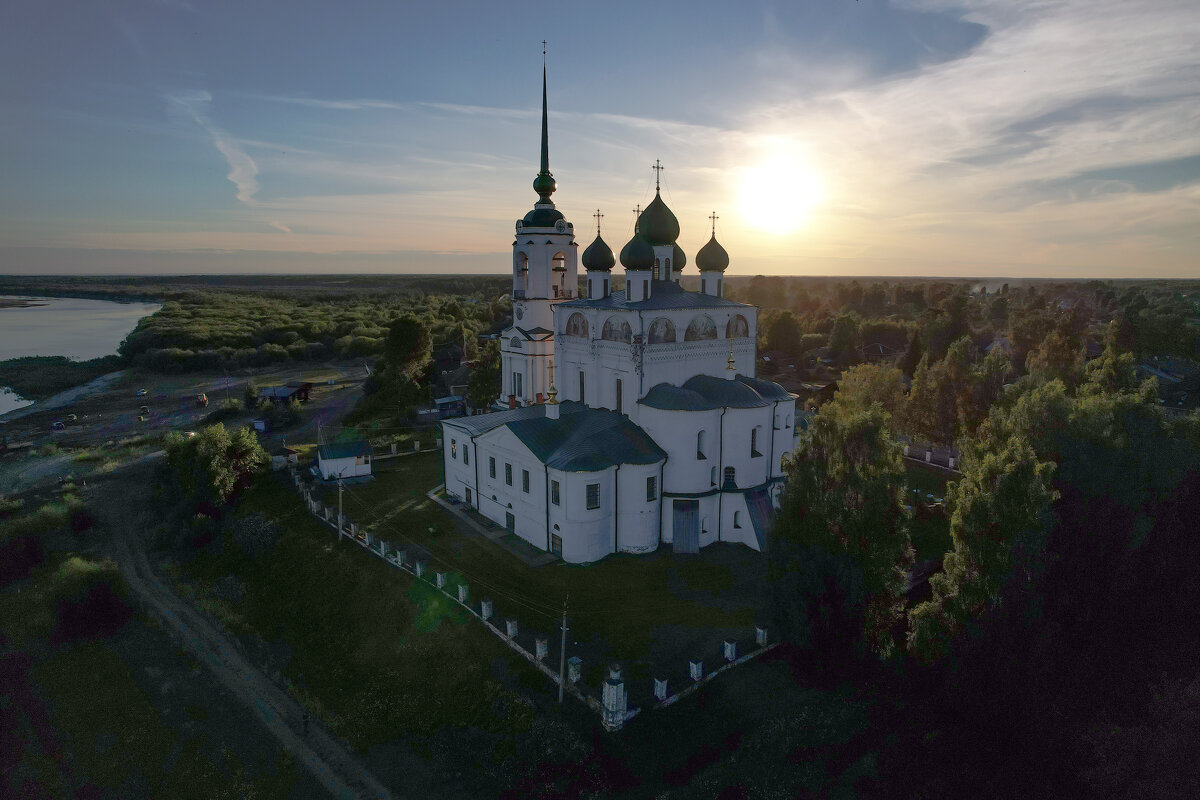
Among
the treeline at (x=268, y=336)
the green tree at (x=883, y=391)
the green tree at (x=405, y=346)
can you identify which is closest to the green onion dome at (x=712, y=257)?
the green tree at (x=883, y=391)

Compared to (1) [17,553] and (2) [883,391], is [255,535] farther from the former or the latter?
(2) [883,391]

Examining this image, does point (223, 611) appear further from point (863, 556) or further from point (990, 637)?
point (990, 637)

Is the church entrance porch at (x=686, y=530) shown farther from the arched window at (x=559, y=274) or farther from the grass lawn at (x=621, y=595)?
the arched window at (x=559, y=274)

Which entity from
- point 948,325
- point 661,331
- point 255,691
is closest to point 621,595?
point 661,331

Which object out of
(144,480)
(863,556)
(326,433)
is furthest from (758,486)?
(144,480)

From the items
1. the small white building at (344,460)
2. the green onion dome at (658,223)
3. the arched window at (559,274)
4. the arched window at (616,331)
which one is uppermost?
the green onion dome at (658,223)

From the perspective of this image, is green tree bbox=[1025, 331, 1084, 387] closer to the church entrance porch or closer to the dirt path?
the church entrance porch

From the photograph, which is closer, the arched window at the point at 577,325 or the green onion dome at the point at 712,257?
the arched window at the point at 577,325

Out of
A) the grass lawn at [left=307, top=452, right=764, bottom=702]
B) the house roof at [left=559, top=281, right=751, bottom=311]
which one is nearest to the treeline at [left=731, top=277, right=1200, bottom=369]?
the house roof at [left=559, top=281, right=751, bottom=311]
